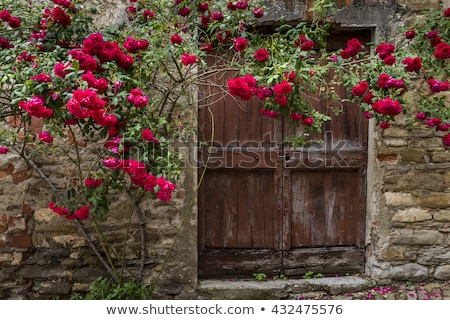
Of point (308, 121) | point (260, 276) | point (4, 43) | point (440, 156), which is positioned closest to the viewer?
point (4, 43)

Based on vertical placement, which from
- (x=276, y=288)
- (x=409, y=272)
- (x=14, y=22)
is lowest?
(x=276, y=288)

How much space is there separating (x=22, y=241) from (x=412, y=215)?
9.77 ft

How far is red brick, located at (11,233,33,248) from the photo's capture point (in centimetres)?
301

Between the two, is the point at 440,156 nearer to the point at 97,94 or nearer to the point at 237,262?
the point at 237,262

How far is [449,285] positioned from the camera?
3.21 meters

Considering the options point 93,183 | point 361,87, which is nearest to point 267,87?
point 361,87

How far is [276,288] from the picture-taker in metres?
3.17

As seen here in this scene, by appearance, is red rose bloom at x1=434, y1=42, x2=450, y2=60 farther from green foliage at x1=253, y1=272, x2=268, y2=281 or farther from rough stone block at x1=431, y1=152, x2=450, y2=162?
green foliage at x1=253, y1=272, x2=268, y2=281

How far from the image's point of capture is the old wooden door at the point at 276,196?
127 inches

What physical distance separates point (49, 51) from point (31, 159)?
928 millimetres

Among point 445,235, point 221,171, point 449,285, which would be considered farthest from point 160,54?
point 449,285

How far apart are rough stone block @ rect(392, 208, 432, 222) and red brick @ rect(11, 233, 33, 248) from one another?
110 inches

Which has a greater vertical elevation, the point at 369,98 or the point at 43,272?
the point at 369,98

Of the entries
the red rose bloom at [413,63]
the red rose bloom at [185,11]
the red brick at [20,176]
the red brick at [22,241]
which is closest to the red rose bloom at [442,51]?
the red rose bloom at [413,63]
